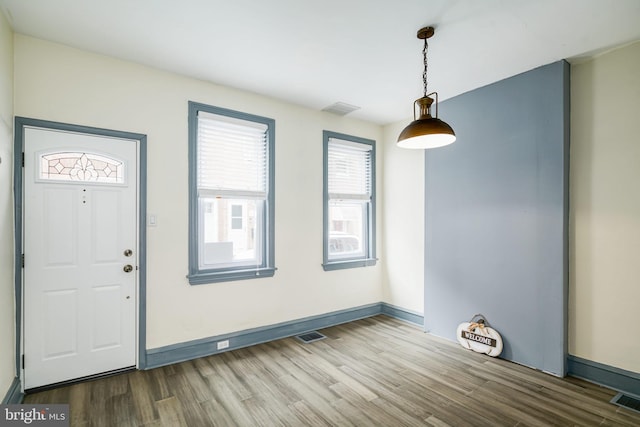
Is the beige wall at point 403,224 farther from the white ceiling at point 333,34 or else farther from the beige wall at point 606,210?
the beige wall at point 606,210

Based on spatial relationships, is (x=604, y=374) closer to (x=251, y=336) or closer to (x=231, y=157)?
(x=251, y=336)

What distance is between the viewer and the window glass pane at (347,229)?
4695mm

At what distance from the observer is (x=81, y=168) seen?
289cm

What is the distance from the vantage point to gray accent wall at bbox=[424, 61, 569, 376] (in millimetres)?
3059

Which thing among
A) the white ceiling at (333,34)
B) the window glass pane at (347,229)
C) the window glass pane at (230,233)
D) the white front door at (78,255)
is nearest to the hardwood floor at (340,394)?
the white front door at (78,255)

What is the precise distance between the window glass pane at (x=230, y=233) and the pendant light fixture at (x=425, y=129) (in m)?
2.11

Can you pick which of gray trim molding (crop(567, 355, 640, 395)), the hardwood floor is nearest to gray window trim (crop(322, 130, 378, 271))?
the hardwood floor

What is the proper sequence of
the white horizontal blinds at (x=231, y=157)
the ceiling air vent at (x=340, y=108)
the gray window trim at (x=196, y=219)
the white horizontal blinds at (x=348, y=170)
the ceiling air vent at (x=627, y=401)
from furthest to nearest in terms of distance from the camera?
1. the white horizontal blinds at (x=348, y=170)
2. the ceiling air vent at (x=340, y=108)
3. the white horizontal blinds at (x=231, y=157)
4. the gray window trim at (x=196, y=219)
5. the ceiling air vent at (x=627, y=401)

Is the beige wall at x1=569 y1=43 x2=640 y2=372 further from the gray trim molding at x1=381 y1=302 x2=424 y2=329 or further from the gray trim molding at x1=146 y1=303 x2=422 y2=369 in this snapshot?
the gray trim molding at x1=146 y1=303 x2=422 y2=369

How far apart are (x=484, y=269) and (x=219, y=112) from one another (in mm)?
3559

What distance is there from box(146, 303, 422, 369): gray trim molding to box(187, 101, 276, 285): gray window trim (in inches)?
26.1

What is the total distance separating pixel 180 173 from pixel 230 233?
2.94 ft

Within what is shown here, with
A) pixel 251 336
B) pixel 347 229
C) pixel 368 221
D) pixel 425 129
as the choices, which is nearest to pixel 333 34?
pixel 425 129

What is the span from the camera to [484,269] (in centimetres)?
361
